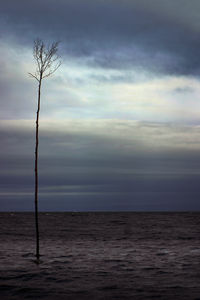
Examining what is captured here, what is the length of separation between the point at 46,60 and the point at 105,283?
13.6 m

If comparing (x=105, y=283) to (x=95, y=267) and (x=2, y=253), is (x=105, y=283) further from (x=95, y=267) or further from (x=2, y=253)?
(x=2, y=253)

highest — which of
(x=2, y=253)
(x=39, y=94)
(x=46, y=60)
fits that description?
(x=46, y=60)

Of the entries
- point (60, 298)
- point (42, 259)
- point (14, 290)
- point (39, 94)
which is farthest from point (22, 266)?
point (39, 94)

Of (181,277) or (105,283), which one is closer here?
(105,283)

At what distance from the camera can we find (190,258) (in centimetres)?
2753

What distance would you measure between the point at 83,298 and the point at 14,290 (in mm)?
3561

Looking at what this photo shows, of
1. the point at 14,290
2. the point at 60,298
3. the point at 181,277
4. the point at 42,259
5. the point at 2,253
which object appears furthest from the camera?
the point at 2,253

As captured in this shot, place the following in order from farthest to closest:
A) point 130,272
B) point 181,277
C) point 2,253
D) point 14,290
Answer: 1. point 2,253
2. point 130,272
3. point 181,277
4. point 14,290

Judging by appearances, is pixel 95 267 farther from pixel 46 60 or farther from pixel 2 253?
pixel 46 60

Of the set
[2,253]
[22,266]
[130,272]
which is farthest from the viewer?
[2,253]

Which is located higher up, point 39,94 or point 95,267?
point 39,94

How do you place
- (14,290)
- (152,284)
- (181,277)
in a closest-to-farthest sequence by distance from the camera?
(14,290), (152,284), (181,277)

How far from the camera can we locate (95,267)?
23031mm

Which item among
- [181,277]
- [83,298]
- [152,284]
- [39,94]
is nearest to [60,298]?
[83,298]
